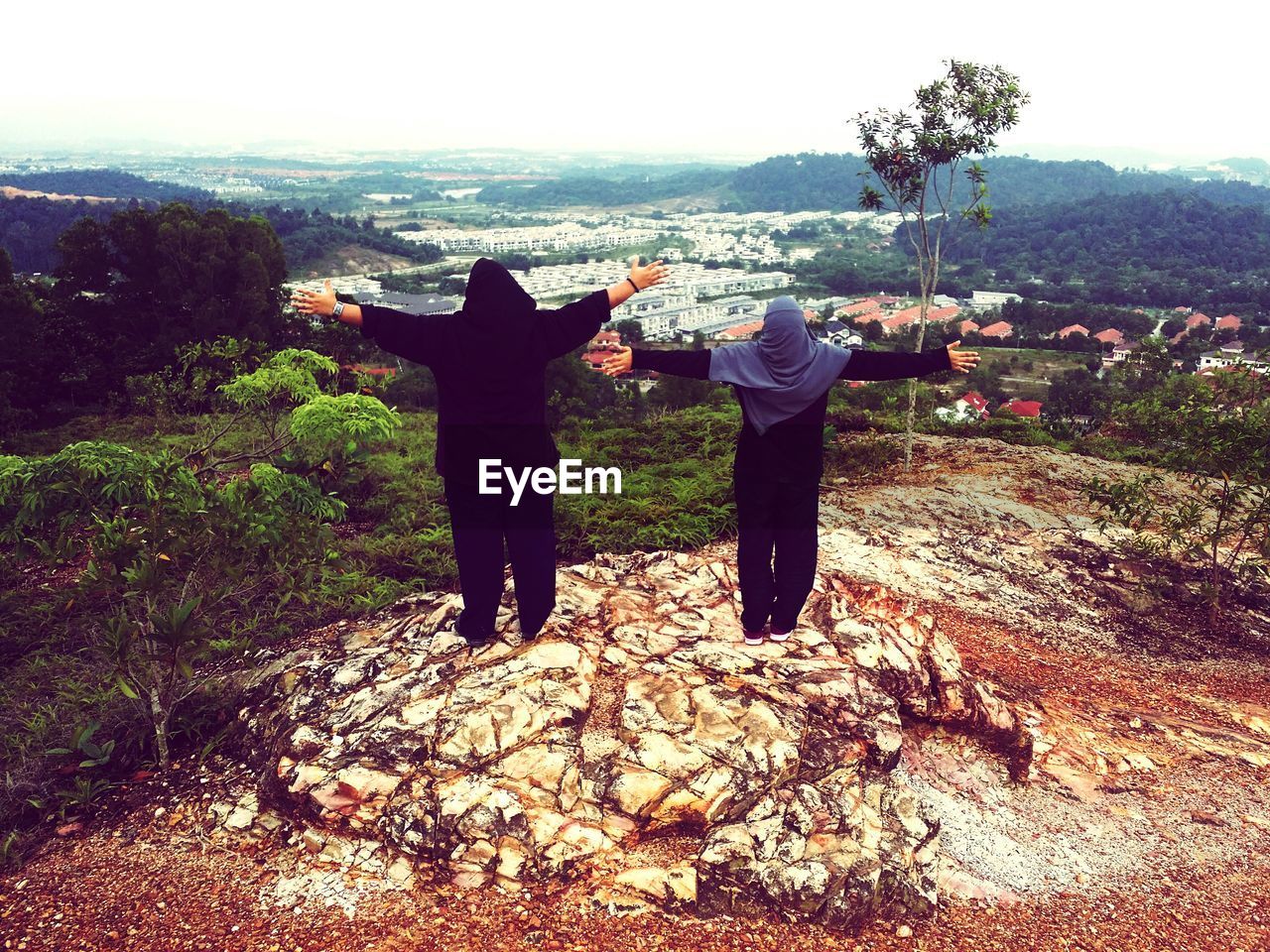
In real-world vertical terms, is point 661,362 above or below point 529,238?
below

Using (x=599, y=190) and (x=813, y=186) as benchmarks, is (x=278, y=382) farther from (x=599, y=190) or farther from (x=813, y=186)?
(x=599, y=190)

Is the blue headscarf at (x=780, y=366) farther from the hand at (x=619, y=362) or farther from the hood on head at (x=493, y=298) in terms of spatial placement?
the hood on head at (x=493, y=298)

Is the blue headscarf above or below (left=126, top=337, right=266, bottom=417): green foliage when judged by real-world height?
above

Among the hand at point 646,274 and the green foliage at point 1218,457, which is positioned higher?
the hand at point 646,274

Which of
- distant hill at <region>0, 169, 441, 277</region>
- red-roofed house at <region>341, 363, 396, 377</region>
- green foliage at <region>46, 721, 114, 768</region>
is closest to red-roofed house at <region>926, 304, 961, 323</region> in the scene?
distant hill at <region>0, 169, 441, 277</region>

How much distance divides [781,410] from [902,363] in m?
0.57

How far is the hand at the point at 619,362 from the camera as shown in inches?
129

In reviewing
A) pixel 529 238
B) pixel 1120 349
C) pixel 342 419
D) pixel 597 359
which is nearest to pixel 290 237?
pixel 529 238

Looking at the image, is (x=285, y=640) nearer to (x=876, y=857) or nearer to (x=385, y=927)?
(x=385, y=927)

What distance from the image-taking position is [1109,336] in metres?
46.8

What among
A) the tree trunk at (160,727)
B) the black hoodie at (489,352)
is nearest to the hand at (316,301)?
the black hoodie at (489,352)

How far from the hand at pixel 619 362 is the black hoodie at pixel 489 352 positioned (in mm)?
147

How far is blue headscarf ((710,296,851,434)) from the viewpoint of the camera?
129 inches

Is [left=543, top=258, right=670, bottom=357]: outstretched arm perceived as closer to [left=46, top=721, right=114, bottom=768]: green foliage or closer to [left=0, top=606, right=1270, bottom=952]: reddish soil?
[left=0, top=606, right=1270, bottom=952]: reddish soil
